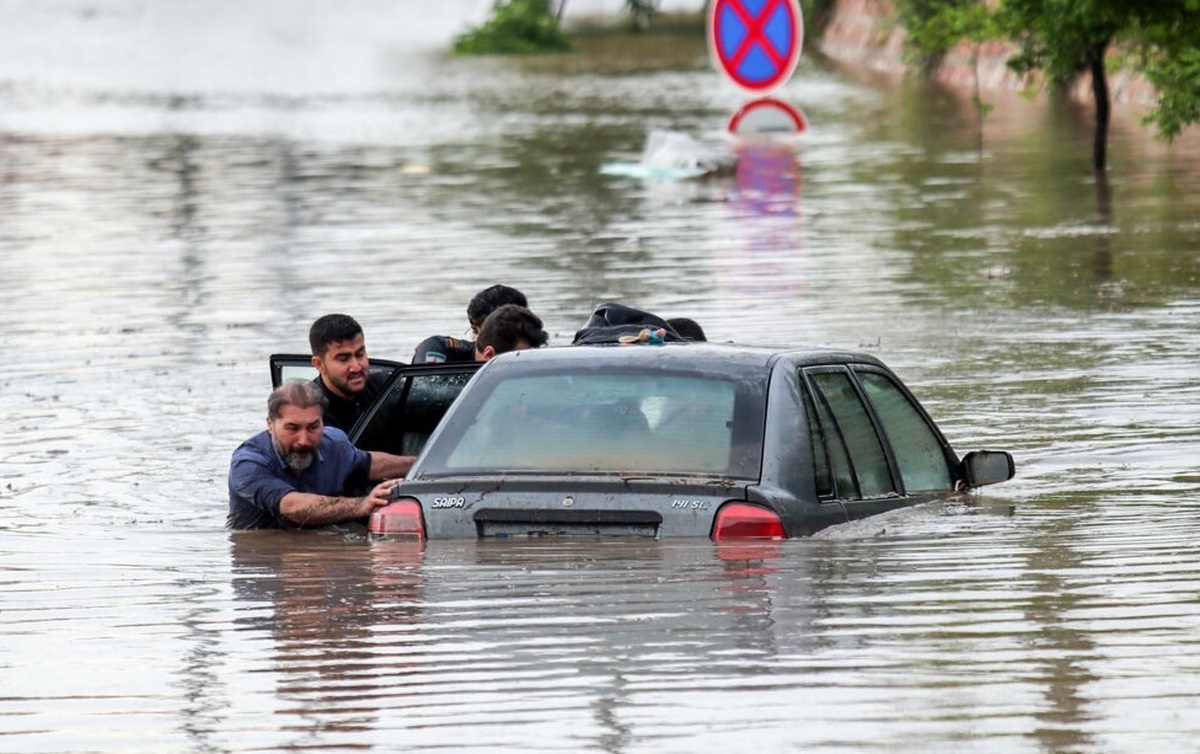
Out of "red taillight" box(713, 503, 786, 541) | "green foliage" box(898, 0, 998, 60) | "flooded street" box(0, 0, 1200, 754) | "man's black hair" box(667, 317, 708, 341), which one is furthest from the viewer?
"green foliage" box(898, 0, 998, 60)

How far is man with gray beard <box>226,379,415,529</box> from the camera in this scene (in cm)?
1095

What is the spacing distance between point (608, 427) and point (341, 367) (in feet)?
8.96

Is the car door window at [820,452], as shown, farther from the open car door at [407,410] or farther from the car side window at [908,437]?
the open car door at [407,410]

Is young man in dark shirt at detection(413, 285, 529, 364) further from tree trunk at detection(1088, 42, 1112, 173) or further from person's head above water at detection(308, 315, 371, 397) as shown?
tree trunk at detection(1088, 42, 1112, 173)

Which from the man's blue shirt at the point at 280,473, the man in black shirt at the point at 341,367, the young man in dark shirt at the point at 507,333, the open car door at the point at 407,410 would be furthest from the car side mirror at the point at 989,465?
the man in black shirt at the point at 341,367

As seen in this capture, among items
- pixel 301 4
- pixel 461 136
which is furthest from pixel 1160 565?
pixel 301 4

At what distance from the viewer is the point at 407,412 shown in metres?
11.9

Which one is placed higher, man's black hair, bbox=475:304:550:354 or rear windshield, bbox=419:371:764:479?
man's black hair, bbox=475:304:550:354

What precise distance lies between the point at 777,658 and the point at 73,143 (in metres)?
47.9

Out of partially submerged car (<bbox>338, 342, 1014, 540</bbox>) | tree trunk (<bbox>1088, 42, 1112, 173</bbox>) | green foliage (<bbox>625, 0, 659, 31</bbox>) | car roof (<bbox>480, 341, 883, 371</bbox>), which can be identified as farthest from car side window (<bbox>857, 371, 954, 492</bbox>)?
green foliage (<bbox>625, 0, 659, 31</bbox>)

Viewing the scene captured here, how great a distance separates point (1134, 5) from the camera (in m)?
28.5

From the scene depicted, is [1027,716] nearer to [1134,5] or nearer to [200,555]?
[200,555]

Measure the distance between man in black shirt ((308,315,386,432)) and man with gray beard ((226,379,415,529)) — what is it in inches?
22.2

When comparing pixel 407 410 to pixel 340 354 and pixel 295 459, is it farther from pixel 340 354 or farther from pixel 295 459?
pixel 295 459
